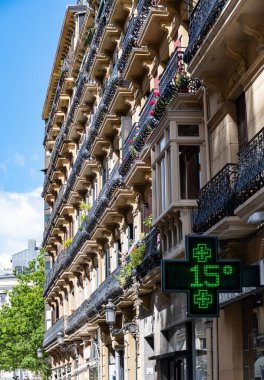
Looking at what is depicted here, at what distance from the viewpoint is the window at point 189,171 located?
20.6 meters

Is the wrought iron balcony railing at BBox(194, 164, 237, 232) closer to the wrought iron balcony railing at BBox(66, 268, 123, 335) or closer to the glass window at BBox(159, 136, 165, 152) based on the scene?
the glass window at BBox(159, 136, 165, 152)

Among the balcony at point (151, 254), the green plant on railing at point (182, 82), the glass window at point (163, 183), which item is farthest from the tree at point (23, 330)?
the green plant on railing at point (182, 82)

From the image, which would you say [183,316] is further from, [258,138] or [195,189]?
[258,138]

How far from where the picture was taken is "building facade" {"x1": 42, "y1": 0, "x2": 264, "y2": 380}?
16625 millimetres

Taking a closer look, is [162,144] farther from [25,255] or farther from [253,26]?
[25,255]

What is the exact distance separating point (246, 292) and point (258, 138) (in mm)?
2963

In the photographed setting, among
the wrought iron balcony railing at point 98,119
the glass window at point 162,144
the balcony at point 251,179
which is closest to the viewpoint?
the balcony at point 251,179

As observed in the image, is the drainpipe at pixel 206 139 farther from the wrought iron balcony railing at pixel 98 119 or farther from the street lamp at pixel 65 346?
the street lamp at pixel 65 346

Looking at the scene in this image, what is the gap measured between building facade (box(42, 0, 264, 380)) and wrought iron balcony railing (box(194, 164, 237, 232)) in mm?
37

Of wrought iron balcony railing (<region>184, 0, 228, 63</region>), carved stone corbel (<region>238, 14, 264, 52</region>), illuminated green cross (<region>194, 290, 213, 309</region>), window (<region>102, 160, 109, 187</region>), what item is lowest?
illuminated green cross (<region>194, 290, 213, 309</region>)

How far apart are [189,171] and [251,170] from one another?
18.4ft

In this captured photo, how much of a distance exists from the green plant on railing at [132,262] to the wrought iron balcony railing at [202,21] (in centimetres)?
910

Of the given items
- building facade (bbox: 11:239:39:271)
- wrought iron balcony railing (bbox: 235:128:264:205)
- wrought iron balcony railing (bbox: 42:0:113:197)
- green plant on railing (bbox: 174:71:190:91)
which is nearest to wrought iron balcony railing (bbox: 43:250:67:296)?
wrought iron balcony railing (bbox: 42:0:113:197)

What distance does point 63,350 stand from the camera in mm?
48938
